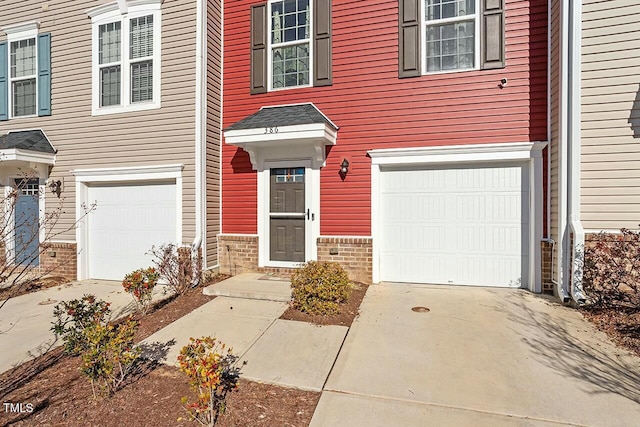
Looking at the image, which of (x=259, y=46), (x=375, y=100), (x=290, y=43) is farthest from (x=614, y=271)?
(x=259, y=46)

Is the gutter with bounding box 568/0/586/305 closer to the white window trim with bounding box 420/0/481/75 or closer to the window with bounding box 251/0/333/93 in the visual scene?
the white window trim with bounding box 420/0/481/75

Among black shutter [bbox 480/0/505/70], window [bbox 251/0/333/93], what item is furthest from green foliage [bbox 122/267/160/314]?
black shutter [bbox 480/0/505/70]

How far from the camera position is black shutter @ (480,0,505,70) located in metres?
5.32

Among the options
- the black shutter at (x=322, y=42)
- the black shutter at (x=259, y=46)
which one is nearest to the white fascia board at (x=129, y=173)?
the black shutter at (x=259, y=46)

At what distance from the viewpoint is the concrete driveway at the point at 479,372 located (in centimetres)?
246

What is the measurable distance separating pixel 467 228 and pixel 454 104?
2145 mm

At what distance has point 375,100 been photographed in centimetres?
590

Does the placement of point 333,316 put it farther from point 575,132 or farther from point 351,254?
point 575,132

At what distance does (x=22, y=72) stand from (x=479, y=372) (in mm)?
10414

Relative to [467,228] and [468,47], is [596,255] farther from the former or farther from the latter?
[468,47]

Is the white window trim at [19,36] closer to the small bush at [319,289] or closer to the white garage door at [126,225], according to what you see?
the white garage door at [126,225]

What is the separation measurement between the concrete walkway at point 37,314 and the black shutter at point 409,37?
5.83m

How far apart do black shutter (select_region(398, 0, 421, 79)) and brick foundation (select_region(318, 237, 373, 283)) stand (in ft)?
10.1

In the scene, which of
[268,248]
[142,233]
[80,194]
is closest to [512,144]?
[268,248]
